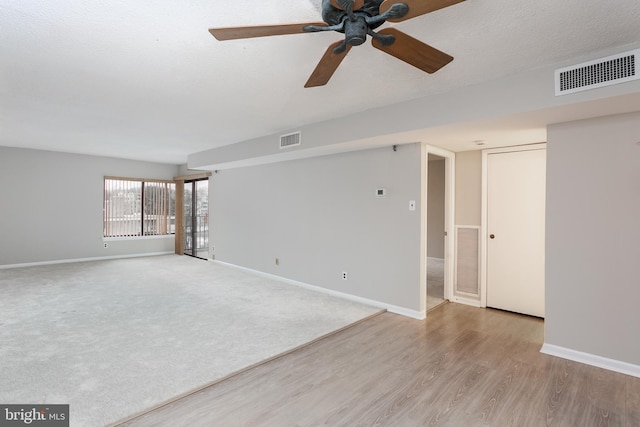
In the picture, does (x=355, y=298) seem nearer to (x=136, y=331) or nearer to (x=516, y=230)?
(x=516, y=230)

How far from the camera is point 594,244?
2.76 m

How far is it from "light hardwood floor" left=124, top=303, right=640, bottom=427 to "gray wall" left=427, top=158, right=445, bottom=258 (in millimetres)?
4450

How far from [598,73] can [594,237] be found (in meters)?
1.35

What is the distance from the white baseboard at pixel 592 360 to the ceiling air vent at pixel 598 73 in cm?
221

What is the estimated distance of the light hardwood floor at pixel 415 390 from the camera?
2.06 m

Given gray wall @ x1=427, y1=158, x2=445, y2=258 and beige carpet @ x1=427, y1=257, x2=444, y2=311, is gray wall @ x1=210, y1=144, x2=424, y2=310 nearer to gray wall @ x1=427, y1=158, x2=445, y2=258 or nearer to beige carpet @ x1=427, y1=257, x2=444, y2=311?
beige carpet @ x1=427, y1=257, x2=444, y2=311

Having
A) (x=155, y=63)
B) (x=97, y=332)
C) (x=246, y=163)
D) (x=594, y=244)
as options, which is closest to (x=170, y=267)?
(x=246, y=163)

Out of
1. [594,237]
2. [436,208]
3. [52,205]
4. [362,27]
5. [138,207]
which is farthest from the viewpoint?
[138,207]

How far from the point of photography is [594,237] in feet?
9.06

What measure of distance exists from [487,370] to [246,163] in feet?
16.1

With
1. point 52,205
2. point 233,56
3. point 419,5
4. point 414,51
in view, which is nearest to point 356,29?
point 419,5

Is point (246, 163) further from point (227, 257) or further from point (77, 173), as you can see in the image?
Result: point (77, 173)

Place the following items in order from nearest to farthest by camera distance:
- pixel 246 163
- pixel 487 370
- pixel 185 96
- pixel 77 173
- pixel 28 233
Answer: pixel 487 370, pixel 185 96, pixel 246 163, pixel 28 233, pixel 77 173

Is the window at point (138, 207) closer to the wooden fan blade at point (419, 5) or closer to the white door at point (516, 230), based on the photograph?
the white door at point (516, 230)
